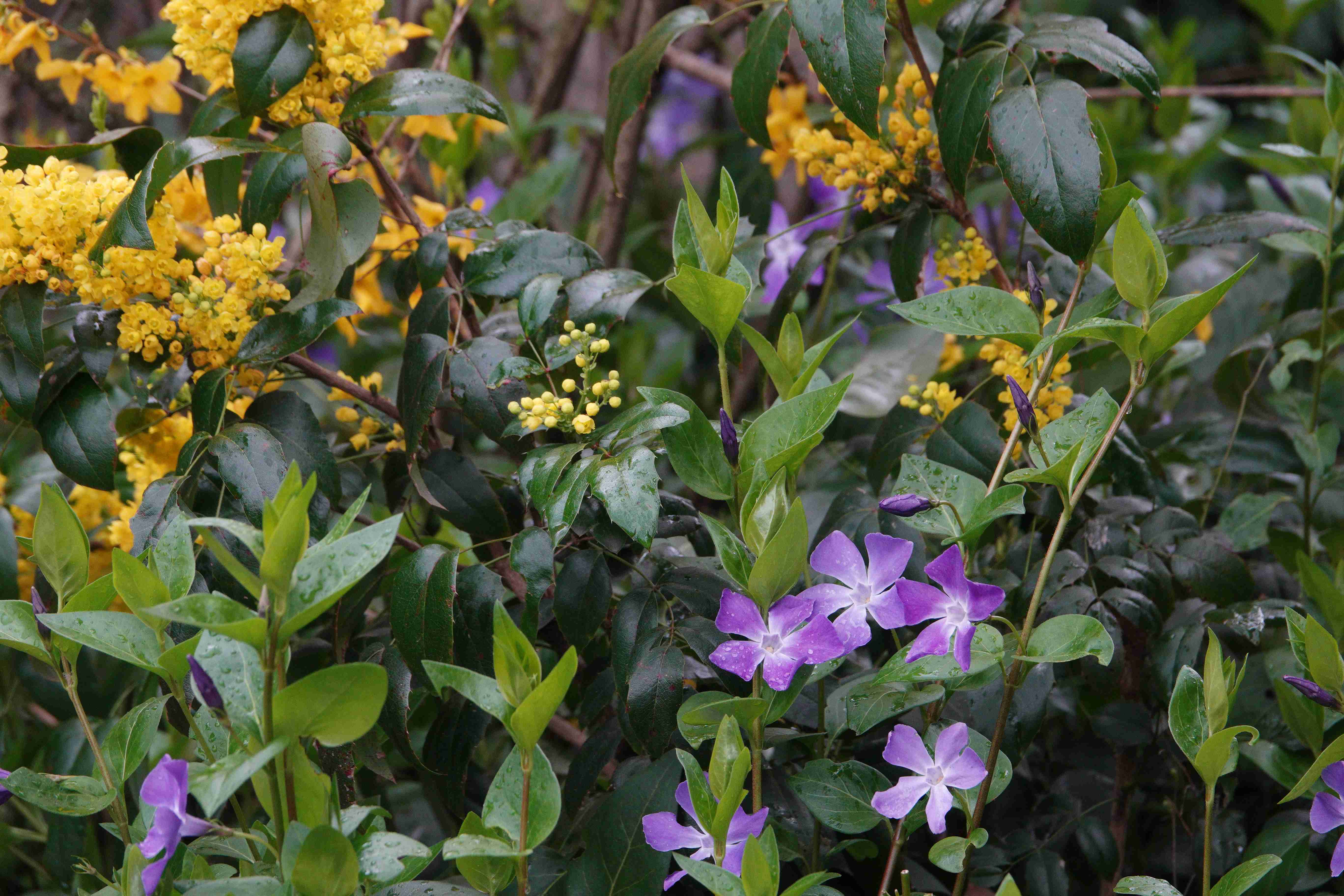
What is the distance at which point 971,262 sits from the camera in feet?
2.81

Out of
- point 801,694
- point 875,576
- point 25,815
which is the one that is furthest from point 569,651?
point 25,815

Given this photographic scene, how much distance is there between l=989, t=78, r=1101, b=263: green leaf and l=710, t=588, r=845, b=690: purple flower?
0.90ft

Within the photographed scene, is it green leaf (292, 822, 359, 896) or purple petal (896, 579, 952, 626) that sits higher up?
purple petal (896, 579, 952, 626)

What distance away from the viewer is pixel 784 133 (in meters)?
1.27

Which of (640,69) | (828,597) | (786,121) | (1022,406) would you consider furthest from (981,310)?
(786,121)

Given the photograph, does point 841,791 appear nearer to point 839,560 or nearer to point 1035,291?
point 839,560

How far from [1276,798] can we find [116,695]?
0.97m

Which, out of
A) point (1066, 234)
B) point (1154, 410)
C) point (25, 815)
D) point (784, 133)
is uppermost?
point (1066, 234)

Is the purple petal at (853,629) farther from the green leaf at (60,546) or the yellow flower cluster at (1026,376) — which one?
the green leaf at (60,546)

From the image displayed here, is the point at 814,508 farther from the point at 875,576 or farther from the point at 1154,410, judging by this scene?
the point at 1154,410

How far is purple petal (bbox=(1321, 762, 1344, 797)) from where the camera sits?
0.59 metres

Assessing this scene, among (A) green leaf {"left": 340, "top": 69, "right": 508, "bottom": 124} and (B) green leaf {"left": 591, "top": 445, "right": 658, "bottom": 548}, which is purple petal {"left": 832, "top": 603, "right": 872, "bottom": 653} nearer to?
(B) green leaf {"left": 591, "top": 445, "right": 658, "bottom": 548}

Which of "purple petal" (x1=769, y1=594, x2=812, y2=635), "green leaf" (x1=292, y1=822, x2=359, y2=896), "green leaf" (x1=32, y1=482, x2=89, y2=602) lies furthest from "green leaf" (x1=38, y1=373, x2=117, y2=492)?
"purple petal" (x1=769, y1=594, x2=812, y2=635)

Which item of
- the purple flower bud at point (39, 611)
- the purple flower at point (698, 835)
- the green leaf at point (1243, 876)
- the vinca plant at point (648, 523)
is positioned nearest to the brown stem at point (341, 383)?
the vinca plant at point (648, 523)
